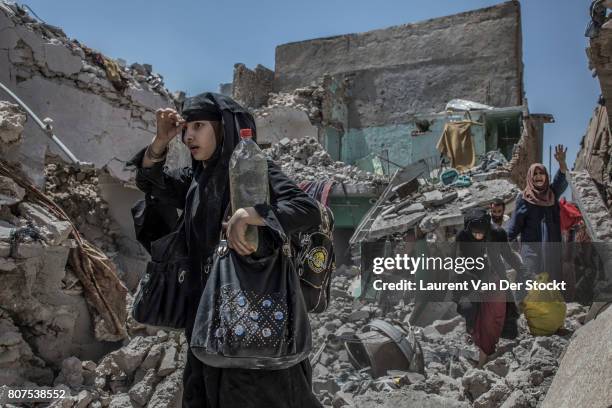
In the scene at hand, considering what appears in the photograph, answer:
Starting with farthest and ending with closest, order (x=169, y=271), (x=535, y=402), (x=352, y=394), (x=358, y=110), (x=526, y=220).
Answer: (x=358, y=110) < (x=526, y=220) < (x=352, y=394) < (x=535, y=402) < (x=169, y=271)

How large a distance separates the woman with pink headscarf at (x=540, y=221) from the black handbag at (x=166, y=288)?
3835 mm

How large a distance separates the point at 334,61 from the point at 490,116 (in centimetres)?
844

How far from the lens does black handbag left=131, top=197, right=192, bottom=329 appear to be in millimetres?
1944

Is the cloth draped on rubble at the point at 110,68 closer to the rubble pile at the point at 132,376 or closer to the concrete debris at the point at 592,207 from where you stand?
the rubble pile at the point at 132,376

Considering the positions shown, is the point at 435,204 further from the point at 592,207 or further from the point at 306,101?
the point at 306,101

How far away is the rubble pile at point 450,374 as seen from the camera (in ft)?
13.2

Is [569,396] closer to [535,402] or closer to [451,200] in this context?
[535,402]

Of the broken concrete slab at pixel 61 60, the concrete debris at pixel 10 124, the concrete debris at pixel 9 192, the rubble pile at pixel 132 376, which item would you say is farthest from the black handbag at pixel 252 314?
the broken concrete slab at pixel 61 60

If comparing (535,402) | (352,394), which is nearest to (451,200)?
(352,394)

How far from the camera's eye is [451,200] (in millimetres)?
9227

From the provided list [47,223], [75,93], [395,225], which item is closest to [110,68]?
[75,93]

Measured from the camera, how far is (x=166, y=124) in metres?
2.11

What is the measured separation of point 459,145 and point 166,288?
13656 mm

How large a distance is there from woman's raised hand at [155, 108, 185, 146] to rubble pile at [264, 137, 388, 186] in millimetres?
9741
